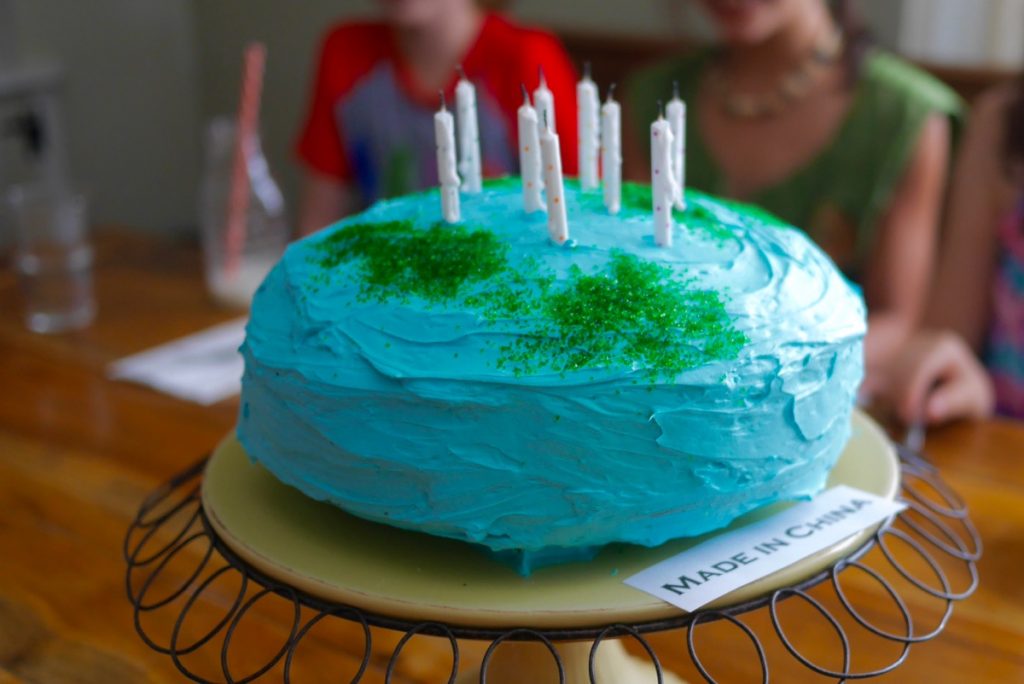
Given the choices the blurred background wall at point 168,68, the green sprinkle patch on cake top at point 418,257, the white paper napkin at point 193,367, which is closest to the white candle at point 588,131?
the green sprinkle patch on cake top at point 418,257

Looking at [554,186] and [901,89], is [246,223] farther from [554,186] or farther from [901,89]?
[554,186]

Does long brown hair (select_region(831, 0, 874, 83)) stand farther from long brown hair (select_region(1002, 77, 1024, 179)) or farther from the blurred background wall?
the blurred background wall

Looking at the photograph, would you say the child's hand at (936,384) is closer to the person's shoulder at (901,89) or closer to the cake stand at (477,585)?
the cake stand at (477,585)

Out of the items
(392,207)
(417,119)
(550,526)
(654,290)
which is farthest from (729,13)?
(550,526)

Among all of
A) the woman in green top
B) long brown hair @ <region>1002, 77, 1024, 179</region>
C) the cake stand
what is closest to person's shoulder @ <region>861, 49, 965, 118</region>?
the woman in green top

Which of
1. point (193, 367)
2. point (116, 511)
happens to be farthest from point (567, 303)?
point (193, 367)

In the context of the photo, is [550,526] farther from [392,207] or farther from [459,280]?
[392,207]

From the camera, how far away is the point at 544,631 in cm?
69

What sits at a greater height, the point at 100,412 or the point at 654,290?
the point at 654,290

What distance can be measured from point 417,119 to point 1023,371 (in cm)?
113

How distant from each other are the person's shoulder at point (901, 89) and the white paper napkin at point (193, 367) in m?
1.09

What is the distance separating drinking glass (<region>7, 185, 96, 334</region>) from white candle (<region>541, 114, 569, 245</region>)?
1.21 metres

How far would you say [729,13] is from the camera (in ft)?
5.44

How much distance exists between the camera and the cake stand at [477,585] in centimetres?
69
